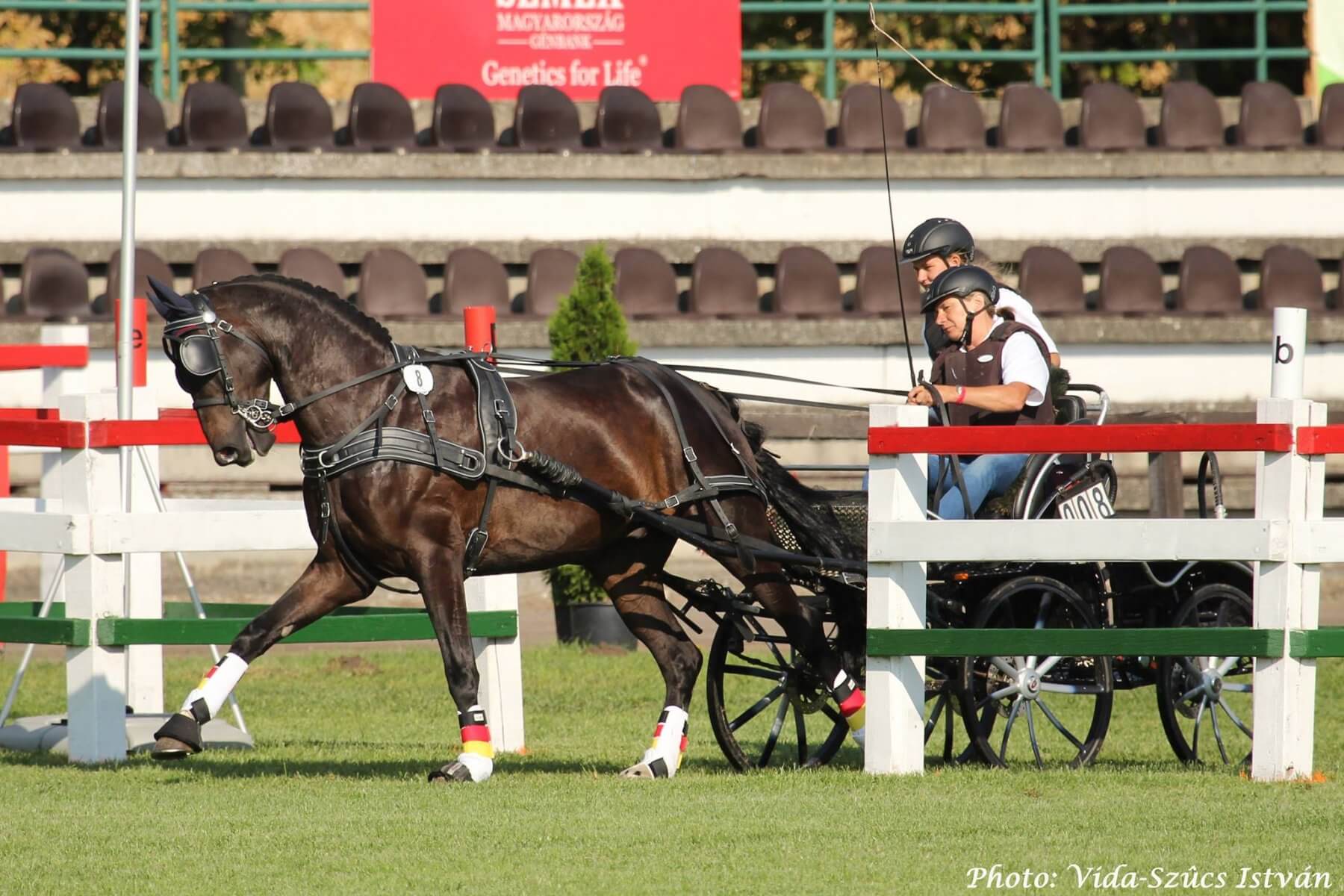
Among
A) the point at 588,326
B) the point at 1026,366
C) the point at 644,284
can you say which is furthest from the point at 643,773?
the point at 644,284

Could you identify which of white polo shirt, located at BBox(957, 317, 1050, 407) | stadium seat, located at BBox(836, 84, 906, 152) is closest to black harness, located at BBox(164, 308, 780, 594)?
white polo shirt, located at BBox(957, 317, 1050, 407)

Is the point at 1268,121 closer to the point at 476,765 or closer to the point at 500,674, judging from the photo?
the point at 500,674

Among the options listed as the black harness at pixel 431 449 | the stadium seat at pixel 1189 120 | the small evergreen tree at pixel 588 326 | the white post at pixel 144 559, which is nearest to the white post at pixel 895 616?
the black harness at pixel 431 449

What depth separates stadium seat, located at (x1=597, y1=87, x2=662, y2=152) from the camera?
15602 millimetres

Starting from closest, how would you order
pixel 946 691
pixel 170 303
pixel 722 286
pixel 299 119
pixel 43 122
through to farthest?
pixel 170 303 < pixel 946 691 < pixel 722 286 < pixel 43 122 < pixel 299 119

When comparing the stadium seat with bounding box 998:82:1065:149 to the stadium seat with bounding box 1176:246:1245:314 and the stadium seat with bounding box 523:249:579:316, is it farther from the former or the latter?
the stadium seat with bounding box 523:249:579:316

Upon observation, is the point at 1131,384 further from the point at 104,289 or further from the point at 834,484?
the point at 104,289

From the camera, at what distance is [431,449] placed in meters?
6.50

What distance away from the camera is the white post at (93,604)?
7.43 m

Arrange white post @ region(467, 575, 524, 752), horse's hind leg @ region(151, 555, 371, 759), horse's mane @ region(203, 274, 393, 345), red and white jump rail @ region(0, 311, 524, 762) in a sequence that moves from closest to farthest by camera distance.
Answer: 1. horse's hind leg @ region(151, 555, 371, 759)
2. horse's mane @ region(203, 274, 393, 345)
3. red and white jump rail @ region(0, 311, 524, 762)
4. white post @ region(467, 575, 524, 752)

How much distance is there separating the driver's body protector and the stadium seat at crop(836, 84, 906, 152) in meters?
8.58

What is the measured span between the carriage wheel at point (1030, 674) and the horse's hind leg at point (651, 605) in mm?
1051

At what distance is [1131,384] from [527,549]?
9382 millimetres

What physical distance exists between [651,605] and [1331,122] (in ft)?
36.7
